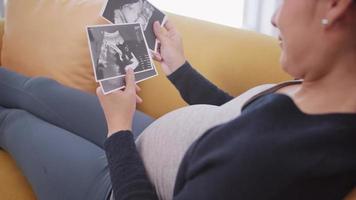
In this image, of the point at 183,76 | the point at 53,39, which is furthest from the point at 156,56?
the point at 53,39

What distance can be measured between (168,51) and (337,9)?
0.64m

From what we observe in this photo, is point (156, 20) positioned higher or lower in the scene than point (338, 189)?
higher

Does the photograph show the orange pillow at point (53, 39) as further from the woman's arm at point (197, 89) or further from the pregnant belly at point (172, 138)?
the pregnant belly at point (172, 138)

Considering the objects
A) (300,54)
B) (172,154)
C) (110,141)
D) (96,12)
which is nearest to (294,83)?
(300,54)

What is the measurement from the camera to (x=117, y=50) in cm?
99

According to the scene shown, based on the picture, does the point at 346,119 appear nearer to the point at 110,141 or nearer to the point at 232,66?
the point at 110,141

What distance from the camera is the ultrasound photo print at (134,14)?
3.66 feet

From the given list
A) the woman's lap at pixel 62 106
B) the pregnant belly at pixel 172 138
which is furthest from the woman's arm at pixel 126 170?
the woman's lap at pixel 62 106

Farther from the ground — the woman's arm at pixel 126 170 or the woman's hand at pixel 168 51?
the woman's hand at pixel 168 51

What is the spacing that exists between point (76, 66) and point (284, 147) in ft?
3.14

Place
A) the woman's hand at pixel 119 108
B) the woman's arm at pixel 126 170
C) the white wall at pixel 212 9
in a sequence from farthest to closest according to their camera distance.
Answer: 1. the white wall at pixel 212 9
2. the woman's hand at pixel 119 108
3. the woman's arm at pixel 126 170

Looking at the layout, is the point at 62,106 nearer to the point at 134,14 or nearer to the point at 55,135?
the point at 55,135

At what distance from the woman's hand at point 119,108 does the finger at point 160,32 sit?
0.87ft

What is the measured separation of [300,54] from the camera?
633 millimetres
